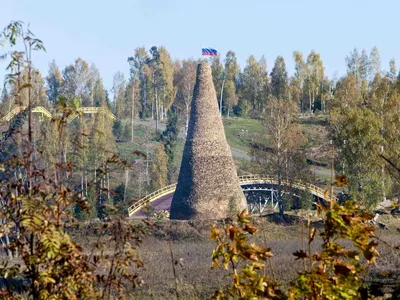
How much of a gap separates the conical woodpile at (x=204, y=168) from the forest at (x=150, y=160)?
254 cm

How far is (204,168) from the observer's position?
34.3 meters

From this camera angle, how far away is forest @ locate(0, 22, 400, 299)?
5441 millimetres

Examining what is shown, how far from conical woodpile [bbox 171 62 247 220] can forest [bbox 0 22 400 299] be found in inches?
99.9

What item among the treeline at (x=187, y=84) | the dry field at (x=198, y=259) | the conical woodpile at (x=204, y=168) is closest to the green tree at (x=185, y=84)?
the treeline at (x=187, y=84)

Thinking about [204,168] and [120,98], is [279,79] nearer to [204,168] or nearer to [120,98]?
[120,98]

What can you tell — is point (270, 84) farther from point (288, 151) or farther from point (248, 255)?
point (248, 255)

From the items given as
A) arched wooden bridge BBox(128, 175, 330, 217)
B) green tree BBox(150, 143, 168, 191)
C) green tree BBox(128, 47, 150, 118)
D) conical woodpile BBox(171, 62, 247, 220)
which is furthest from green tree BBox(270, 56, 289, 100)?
conical woodpile BBox(171, 62, 247, 220)

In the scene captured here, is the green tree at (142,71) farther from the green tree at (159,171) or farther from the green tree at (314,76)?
the green tree at (159,171)

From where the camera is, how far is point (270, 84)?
77.3 m

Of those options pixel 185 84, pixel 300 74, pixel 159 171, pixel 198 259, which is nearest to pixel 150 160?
pixel 159 171

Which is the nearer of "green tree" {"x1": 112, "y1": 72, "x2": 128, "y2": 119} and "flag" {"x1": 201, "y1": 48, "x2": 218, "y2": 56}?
"flag" {"x1": 201, "y1": 48, "x2": 218, "y2": 56}

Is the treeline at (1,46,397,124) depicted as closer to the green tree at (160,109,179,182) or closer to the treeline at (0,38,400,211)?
the treeline at (0,38,400,211)

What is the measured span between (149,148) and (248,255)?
54048 millimetres

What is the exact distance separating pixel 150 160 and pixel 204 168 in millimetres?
17426
